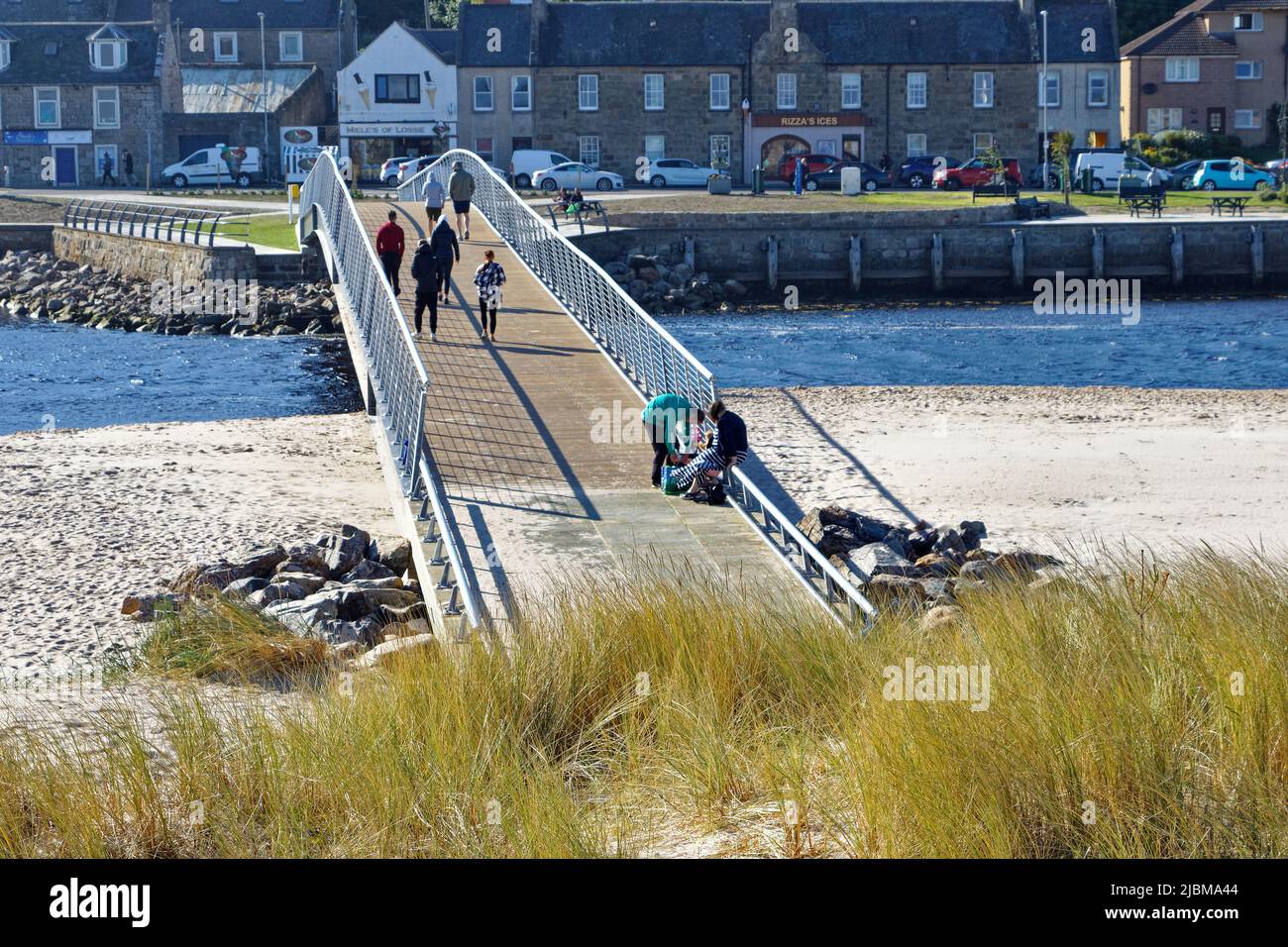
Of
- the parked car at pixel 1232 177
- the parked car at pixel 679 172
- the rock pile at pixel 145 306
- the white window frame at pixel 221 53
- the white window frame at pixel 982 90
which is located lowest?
the rock pile at pixel 145 306

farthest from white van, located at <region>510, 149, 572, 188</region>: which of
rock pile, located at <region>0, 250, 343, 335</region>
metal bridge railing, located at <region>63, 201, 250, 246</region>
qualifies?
rock pile, located at <region>0, 250, 343, 335</region>

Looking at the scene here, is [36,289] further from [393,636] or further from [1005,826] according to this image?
[1005,826]

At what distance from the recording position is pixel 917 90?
62.8m

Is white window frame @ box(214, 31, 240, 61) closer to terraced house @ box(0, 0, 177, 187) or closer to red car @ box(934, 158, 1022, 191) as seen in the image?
terraced house @ box(0, 0, 177, 187)

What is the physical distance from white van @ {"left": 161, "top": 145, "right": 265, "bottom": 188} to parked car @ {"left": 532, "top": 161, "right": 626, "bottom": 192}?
1270 cm

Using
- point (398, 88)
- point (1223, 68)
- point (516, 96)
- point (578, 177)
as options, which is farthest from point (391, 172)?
point (1223, 68)

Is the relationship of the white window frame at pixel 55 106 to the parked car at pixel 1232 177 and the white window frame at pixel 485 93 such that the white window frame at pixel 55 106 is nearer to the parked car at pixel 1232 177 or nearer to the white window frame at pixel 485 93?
the white window frame at pixel 485 93

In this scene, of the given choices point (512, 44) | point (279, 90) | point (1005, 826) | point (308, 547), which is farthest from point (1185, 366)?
point (279, 90)

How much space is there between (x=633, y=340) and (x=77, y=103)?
52516mm

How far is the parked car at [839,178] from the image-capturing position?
2179 inches

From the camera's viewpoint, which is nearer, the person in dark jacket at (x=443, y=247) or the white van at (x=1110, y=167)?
the person in dark jacket at (x=443, y=247)

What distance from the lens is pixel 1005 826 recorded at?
5.19 metres

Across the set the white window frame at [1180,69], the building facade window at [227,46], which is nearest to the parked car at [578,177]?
the building facade window at [227,46]
